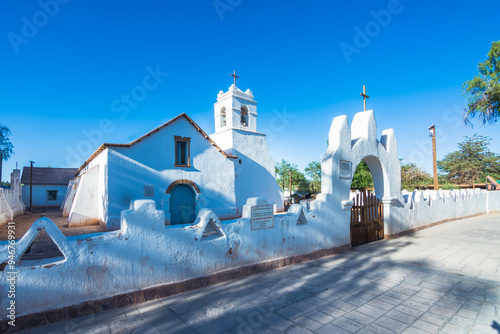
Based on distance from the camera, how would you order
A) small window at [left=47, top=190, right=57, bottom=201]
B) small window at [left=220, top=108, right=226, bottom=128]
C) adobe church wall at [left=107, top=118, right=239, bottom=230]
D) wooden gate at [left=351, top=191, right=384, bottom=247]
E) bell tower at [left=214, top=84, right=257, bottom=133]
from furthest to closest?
small window at [left=47, top=190, right=57, bottom=201]
small window at [left=220, top=108, right=226, bottom=128]
bell tower at [left=214, top=84, right=257, bottom=133]
adobe church wall at [left=107, top=118, right=239, bottom=230]
wooden gate at [left=351, top=191, right=384, bottom=247]

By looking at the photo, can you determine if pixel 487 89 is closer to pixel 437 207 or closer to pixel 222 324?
pixel 437 207

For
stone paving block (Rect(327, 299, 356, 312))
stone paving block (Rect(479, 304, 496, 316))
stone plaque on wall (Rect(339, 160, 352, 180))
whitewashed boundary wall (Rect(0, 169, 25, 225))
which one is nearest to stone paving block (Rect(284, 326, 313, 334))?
stone paving block (Rect(327, 299, 356, 312))

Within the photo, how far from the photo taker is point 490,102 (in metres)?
13.9

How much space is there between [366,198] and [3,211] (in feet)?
50.2

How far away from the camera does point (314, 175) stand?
114 feet

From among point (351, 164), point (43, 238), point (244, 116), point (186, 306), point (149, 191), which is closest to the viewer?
point (186, 306)

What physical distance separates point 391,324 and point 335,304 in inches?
29.6

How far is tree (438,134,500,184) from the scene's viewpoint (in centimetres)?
3403

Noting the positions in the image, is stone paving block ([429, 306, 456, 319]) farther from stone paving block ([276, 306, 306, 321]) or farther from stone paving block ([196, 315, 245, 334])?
stone paving block ([196, 315, 245, 334])

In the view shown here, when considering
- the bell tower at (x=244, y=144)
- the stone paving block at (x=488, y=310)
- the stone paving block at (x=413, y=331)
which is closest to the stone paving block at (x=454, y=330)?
the stone paving block at (x=413, y=331)

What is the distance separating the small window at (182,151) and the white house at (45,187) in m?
20.0

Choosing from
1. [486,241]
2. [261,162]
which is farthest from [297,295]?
[261,162]

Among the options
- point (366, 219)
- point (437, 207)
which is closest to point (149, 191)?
point (366, 219)

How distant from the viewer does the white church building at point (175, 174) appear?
11.0 metres
